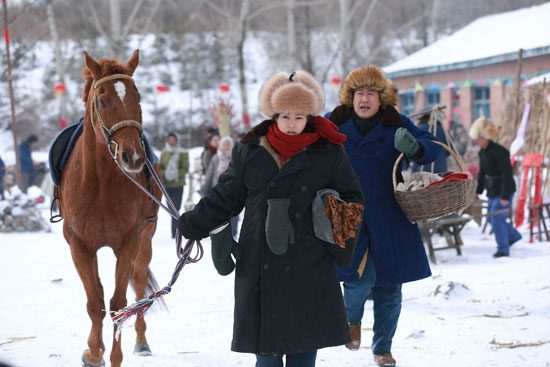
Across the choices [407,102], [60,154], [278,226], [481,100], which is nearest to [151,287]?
[60,154]

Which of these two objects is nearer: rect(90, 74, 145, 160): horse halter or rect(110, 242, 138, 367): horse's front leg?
rect(90, 74, 145, 160): horse halter

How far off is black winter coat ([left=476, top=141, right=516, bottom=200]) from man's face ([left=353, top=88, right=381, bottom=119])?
15.7ft

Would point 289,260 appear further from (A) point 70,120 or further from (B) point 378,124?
(A) point 70,120

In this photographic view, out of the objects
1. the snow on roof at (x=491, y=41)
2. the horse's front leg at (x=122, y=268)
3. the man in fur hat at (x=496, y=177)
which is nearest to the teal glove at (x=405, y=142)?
the horse's front leg at (x=122, y=268)

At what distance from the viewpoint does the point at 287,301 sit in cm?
272

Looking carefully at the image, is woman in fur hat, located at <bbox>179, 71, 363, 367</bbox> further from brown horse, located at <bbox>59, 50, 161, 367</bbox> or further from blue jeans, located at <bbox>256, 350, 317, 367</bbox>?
brown horse, located at <bbox>59, 50, 161, 367</bbox>

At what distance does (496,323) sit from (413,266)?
5.13 feet

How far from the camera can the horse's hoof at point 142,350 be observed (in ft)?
14.6

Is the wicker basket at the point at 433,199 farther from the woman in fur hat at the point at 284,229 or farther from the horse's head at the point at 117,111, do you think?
the horse's head at the point at 117,111

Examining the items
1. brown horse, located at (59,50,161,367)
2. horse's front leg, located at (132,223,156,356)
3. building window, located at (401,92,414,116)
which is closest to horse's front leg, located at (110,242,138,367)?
brown horse, located at (59,50,161,367)

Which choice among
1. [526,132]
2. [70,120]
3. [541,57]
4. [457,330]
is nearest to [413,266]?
[457,330]

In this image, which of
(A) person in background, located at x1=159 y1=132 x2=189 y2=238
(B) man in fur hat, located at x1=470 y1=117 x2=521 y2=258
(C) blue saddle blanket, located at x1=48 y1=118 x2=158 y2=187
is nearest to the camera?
(C) blue saddle blanket, located at x1=48 y1=118 x2=158 y2=187

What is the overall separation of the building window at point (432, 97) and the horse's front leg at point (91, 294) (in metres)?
18.2

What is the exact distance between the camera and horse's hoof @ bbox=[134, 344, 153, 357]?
444 centimetres
